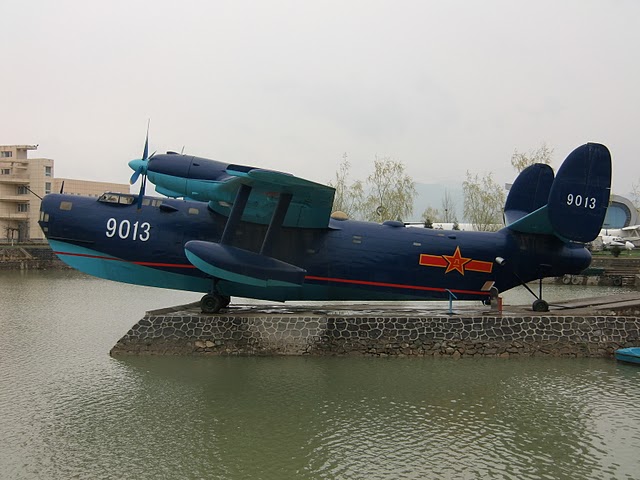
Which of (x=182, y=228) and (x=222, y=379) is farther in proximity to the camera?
(x=182, y=228)

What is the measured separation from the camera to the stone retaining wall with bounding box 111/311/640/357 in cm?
1247

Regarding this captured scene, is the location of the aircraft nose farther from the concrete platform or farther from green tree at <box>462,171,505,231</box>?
green tree at <box>462,171,505,231</box>

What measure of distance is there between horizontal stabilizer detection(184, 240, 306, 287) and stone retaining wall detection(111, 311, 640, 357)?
935mm

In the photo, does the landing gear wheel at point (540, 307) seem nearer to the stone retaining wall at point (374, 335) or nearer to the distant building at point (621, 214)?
the stone retaining wall at point (374, 335)

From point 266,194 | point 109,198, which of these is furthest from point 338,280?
point 109,198

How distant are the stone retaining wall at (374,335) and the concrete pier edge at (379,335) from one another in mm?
23

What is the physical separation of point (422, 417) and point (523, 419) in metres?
1.57

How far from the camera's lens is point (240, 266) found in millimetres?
12258

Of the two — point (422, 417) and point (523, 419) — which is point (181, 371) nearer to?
point (422, 417)

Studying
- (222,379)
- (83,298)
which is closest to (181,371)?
(222,379)

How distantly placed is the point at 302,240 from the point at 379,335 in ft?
10.0

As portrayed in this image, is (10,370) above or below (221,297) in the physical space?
below

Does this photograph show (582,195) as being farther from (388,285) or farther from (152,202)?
(152,202)

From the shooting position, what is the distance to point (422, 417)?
8602mm
